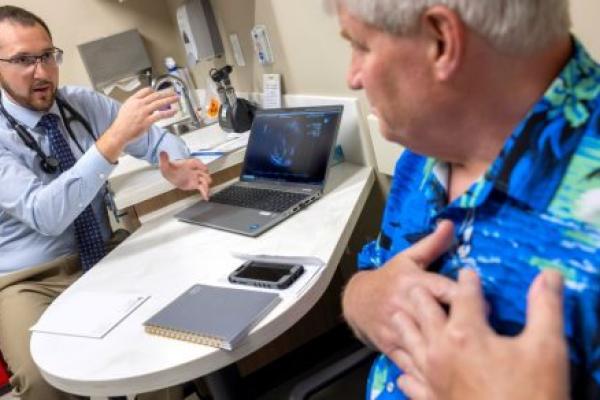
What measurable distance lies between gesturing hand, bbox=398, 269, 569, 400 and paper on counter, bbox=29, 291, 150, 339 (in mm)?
680

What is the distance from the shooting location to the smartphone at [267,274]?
97cm

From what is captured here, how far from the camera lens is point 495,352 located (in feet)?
1.54

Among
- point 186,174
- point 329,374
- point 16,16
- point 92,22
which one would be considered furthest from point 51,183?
point 92,22

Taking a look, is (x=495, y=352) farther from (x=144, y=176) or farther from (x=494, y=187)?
(x=144, y=176)

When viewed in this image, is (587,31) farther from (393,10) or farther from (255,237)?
(255,237)

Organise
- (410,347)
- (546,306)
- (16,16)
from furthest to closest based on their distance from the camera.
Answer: (16,16) < (410,347) < (546,306)

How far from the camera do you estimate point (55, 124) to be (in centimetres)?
178

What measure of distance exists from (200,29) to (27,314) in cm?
140

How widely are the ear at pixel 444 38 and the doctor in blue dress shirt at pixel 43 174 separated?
1.06 meters

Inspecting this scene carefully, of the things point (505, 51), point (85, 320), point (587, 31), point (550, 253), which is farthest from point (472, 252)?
point (85, 320)

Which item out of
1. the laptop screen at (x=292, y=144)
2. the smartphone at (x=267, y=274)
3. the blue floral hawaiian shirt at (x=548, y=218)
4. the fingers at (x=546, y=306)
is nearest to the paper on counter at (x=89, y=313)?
the smartphone at (x=267, y=274)

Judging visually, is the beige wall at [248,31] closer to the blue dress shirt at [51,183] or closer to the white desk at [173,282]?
the white desk at [173,282]

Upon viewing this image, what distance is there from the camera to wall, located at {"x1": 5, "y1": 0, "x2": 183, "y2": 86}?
2.79 m

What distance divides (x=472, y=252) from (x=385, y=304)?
142 millimetres
